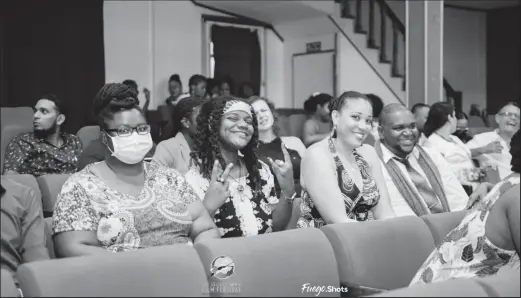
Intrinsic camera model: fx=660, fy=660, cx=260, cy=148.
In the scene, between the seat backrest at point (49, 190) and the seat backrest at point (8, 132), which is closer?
the seat backrest at point (49, 190)

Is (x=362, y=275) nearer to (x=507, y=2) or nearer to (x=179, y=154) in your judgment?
(x=179, y=154)

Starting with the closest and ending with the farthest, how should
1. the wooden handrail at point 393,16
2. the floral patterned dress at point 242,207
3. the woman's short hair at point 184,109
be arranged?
the floral patterned dress at point 242,207
the woman's short hair at point 184,109
the wooden handrail at point 393,16

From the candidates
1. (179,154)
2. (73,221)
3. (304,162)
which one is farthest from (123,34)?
(73,221)

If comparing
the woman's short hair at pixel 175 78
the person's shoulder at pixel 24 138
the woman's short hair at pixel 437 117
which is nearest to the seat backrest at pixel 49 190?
the person's shoulder at pixel 24 138

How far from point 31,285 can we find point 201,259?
1.77 ft

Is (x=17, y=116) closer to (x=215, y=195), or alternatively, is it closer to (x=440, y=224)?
(x=215, y=195)

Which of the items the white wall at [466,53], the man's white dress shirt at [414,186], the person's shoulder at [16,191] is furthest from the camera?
the white wall at [466,53]

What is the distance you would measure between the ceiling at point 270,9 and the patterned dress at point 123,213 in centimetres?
816

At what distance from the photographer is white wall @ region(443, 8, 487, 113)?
13.2 metres

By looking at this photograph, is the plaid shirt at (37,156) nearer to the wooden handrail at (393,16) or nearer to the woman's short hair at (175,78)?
the woman's short hair at (175,78)

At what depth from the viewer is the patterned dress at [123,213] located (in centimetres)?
230

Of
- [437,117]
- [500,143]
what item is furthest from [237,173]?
[500,143]

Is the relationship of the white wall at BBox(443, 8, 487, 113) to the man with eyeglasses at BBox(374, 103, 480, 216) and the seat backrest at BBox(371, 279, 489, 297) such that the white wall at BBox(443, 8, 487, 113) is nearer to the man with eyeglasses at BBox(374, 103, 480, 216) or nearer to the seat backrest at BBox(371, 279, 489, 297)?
the man with eyeglasses at BBox(374, 103, 480, 216)

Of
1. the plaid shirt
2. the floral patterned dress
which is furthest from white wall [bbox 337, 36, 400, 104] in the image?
the floral patterned dress
